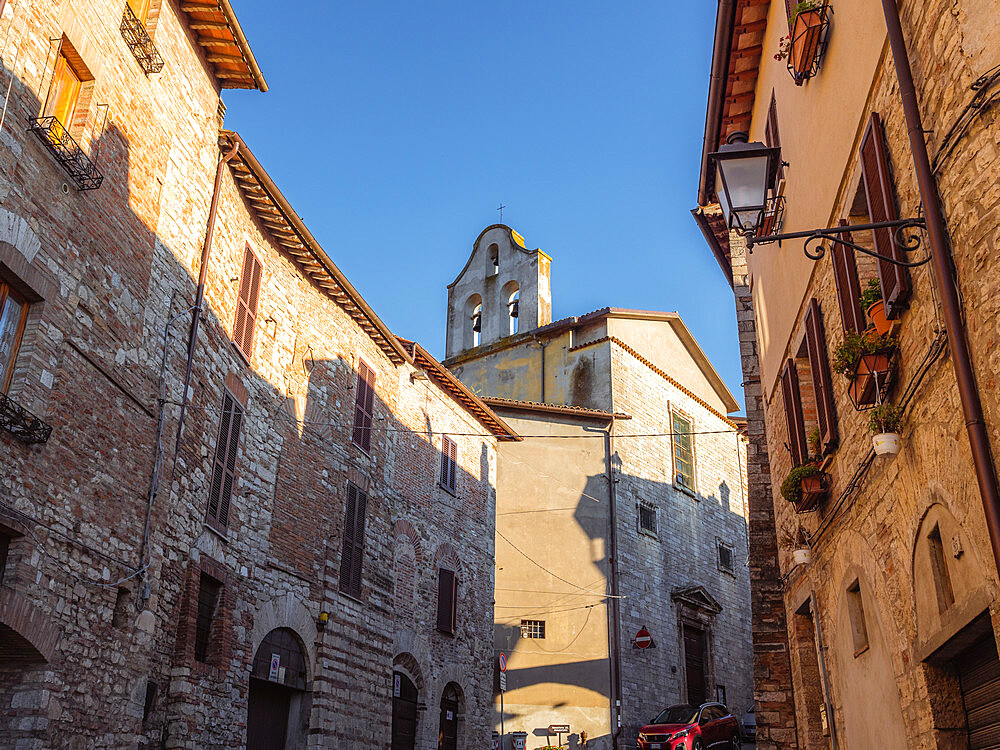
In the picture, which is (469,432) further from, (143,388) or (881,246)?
(881,246)

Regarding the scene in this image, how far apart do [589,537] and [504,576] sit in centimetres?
229

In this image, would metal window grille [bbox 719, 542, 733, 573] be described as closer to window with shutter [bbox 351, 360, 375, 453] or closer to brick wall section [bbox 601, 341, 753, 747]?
brick wall section [bbox 601, 341, 753, 747]

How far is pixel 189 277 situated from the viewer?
36.3ft

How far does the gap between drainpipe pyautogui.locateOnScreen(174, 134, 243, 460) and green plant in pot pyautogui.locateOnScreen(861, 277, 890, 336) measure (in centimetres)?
750

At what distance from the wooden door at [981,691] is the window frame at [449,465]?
12.8m

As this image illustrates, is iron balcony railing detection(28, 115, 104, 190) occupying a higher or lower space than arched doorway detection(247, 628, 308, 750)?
higher

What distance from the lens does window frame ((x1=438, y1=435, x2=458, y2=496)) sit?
59.2 ft

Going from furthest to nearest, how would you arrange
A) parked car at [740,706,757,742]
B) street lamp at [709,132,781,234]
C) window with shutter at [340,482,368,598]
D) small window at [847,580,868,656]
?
parked car at [740,706,757,742]
window with shutter at [340,482,368,598]
small window at [847,580,868,656]
street lamp at [709,132,781,234]

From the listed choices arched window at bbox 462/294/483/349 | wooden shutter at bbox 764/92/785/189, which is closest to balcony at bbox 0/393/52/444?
wooden shutter at bbox 764/92/785/189

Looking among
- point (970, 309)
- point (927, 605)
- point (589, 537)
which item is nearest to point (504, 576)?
point (589, 537)

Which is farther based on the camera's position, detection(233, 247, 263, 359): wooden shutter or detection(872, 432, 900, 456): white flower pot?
detection(233, 247, 263, 359): wooden shutter

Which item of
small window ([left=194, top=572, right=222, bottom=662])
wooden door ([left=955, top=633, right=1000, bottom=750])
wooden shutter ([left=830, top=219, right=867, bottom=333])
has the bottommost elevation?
wooden door ([left=955, top=633, right=1000, bottom=750])

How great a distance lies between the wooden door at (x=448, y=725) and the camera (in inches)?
647

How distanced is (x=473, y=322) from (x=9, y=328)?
859 inches
